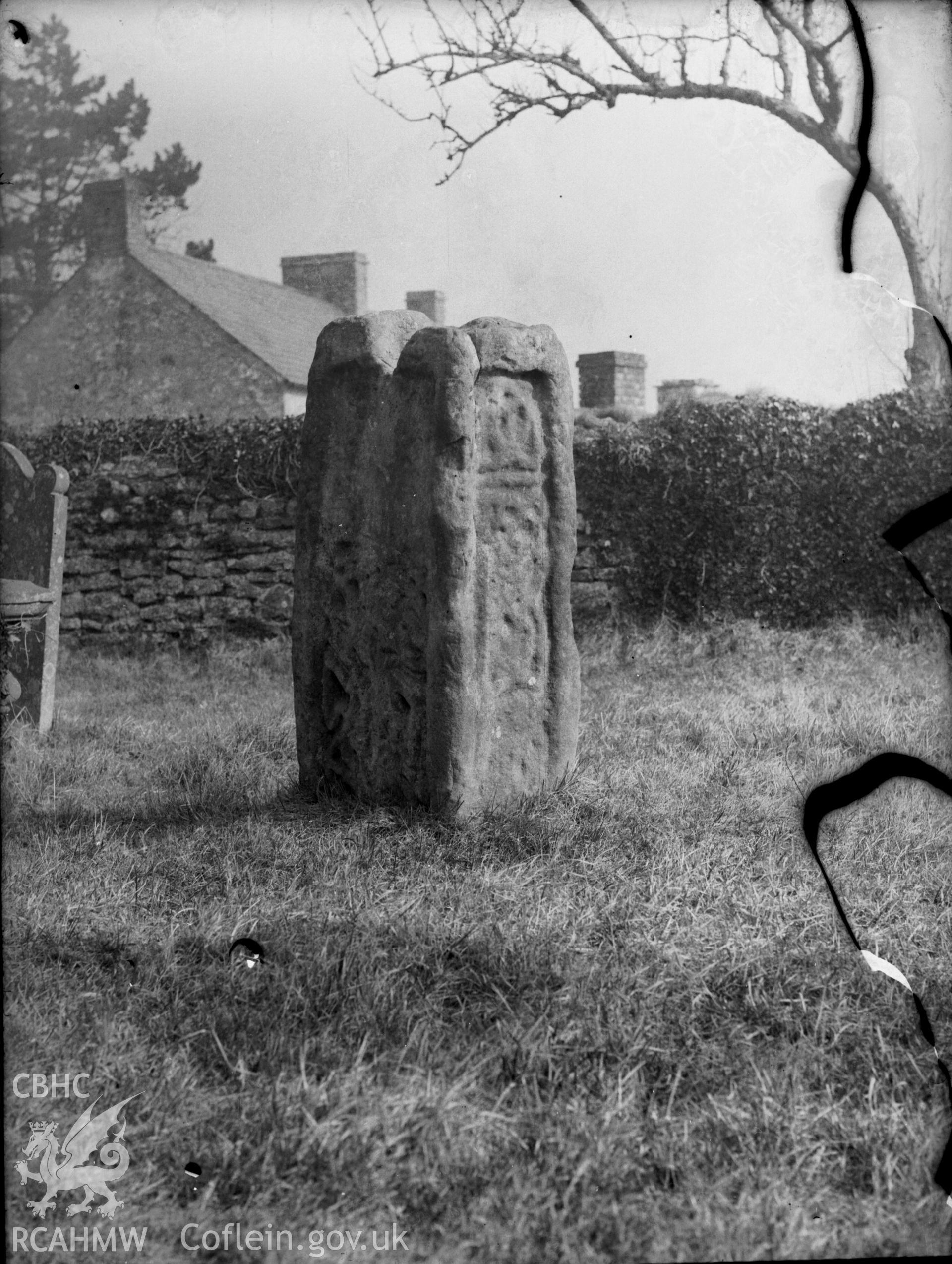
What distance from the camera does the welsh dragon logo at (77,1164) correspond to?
1.88 metres

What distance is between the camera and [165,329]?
13.7 meters

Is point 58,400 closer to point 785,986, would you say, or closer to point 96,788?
point 96,788

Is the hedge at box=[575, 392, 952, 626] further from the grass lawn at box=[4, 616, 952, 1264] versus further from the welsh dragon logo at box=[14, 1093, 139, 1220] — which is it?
the welsh dragon logo at box=[14, 1093, 139, 1220]

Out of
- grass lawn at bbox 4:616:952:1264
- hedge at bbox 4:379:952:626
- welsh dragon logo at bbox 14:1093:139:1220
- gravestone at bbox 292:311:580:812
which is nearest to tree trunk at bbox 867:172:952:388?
hedge at bbox 4:379:952:626

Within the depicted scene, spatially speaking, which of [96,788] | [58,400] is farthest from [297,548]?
[58,400]

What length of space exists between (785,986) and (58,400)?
42.5 feet

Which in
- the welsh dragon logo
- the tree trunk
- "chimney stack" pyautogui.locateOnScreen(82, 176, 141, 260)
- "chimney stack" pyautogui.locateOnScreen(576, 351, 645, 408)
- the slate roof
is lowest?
the welsh dragon logo

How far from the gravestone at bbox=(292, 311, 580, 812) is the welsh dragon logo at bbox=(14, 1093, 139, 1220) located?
1995 mm

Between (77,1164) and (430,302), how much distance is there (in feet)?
41.3

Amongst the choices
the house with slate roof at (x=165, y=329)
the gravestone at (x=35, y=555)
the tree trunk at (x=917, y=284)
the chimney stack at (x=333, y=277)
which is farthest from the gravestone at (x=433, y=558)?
the house with slate roof at (x=165, y=329)

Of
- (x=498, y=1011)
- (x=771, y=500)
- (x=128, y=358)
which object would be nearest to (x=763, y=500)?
(x=771, y=500)

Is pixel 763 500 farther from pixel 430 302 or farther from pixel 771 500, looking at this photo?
pixel 430 302

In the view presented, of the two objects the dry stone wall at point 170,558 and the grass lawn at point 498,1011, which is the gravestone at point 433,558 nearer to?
the grass lawn at point 498,1011

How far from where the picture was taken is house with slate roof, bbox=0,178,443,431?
1315 centimetres
